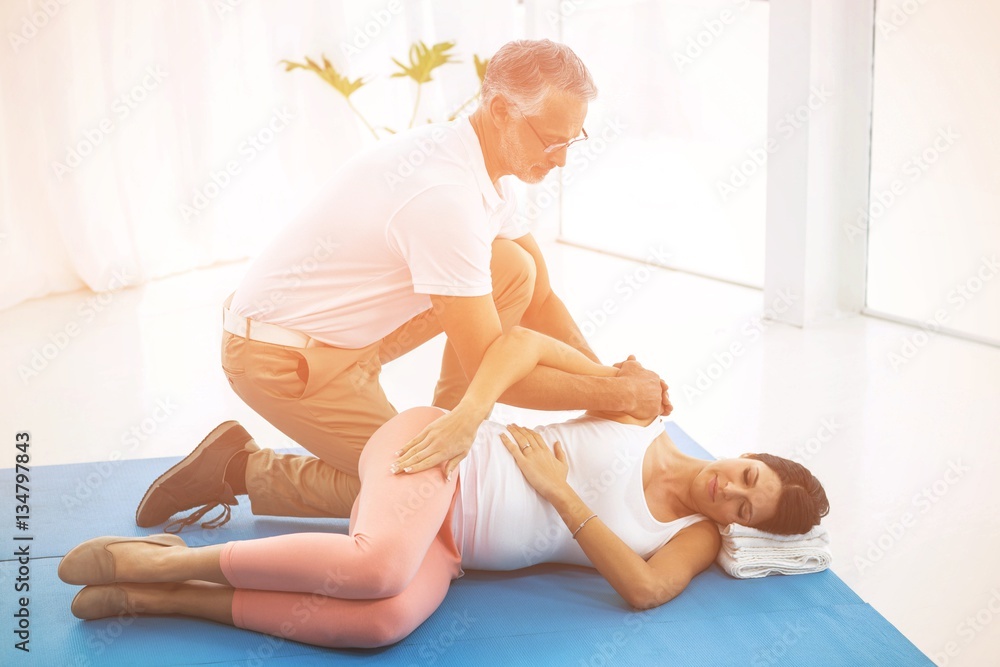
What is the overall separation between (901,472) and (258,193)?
3.95 meters

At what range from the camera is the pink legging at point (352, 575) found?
185 cm

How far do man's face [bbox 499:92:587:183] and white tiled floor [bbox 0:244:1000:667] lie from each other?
4.03 ft

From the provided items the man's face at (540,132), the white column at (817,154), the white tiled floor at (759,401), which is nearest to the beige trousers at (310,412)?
the man's face at (540,132)

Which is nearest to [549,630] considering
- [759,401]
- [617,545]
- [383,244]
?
[617,545]

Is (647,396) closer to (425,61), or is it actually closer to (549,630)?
(549,630)

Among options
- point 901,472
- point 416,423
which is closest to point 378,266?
point 416,423

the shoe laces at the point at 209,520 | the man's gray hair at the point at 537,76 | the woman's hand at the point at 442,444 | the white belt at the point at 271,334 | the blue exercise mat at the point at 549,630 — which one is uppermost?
the man's gray hair at the point at 537,76

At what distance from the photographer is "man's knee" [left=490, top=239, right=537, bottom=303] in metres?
2.54

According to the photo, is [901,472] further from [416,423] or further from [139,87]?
[139,87]

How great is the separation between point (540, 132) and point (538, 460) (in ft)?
2.28

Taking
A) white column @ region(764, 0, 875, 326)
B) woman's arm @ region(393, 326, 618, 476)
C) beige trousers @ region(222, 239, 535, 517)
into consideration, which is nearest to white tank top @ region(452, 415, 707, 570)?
woman's arm @ region(393, 326, 618, 476)

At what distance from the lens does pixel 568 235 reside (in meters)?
6.62

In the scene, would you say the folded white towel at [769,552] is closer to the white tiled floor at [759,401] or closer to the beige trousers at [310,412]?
the white tiled floor at [759,401]

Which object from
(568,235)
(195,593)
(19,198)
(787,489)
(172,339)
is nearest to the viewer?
(195,593)
